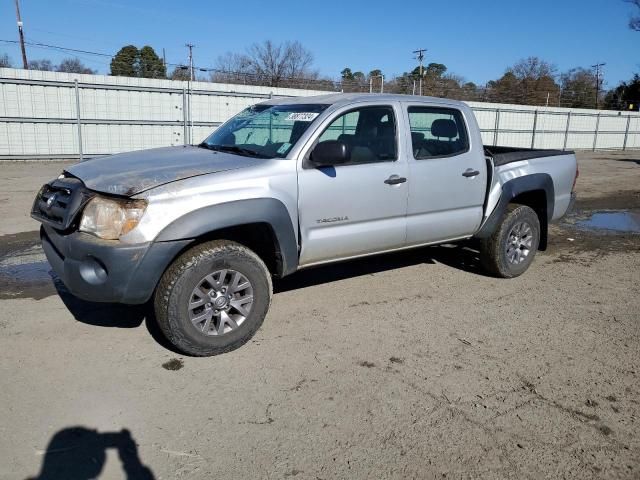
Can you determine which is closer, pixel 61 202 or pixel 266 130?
pixel 61 202

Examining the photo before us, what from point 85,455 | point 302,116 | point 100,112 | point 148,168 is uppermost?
point 100,112

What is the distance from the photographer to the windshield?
4.28m

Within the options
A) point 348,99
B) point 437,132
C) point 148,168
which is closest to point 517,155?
point 437,132

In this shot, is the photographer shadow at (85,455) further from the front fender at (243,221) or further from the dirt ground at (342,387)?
the front fender at (243,221)

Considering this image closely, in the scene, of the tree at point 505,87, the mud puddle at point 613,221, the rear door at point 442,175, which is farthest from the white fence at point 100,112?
the tree at point 505,87

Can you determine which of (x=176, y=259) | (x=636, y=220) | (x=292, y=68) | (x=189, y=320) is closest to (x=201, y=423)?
(x=189, y=320)

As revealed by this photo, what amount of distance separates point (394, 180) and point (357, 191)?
0.42 meters

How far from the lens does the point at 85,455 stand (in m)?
2.65

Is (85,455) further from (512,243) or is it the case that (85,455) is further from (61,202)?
(512,243)

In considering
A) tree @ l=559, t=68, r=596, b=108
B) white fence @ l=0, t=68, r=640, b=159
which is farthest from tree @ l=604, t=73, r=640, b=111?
white fence @ l=0, t=68, r=640, b=159

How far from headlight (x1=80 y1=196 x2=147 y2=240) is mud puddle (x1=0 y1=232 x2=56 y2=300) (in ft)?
5.99

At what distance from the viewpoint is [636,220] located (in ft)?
31.9

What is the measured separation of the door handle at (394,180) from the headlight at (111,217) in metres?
2.08

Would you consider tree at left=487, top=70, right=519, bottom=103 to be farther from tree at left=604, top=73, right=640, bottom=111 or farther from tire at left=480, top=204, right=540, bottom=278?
tire at left=480, top=204, right=540, bottom=278
